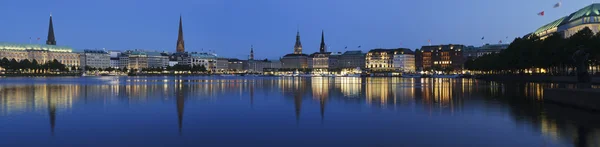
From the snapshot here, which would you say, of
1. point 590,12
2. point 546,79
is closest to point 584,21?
point 590,12

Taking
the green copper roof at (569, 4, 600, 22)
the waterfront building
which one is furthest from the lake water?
the green copper roof at (569, 4, 600, 22)

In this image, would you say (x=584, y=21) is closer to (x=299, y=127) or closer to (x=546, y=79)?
(x=546, y=79)

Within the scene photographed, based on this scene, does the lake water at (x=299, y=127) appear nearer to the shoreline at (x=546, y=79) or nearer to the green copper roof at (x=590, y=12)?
the shoreline at (x=546, y=79)

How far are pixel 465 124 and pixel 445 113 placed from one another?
4388 mm

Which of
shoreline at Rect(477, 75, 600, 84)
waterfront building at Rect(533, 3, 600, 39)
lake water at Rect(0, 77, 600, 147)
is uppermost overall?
waterfront building at Rect(533, 3, 600, 39)

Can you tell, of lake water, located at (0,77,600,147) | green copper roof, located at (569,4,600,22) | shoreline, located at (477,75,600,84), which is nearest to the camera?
lake water, located at (0,77,600,147)

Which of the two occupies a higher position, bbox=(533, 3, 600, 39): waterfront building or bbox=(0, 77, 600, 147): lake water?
bbox=(533, 3, 600, 39): waterfront building

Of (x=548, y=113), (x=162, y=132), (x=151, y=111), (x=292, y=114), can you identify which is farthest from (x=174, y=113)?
(x=548, y=113)

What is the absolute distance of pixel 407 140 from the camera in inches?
576

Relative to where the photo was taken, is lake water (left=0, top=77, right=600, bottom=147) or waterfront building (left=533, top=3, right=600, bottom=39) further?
waterfront building (left=533, top=3, right=600, bottom=39)

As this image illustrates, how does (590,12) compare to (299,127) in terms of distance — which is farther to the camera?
(590,12)

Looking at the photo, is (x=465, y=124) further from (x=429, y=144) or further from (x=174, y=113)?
(x=174, y=113)

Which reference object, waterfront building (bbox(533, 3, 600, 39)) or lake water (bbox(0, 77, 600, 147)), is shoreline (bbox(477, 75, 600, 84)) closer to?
waterfront building (bbox(533, 3, 600, 39))

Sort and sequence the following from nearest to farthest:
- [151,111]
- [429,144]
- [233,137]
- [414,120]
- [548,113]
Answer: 1. [429,144]
2. [233,137]
3. [414,120]
4. [548,113]
5. [151,111]
